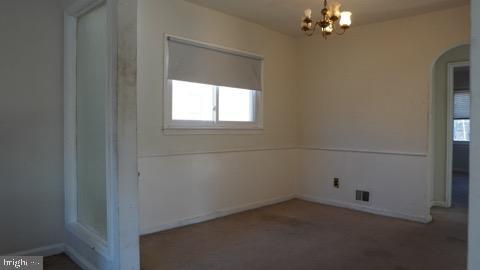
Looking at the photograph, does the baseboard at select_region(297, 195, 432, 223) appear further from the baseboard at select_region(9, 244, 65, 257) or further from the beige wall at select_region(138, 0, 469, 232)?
the baseboard at select_region(9, 244, 65, 257)

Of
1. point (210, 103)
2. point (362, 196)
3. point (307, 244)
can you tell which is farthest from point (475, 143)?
point (362, 196)

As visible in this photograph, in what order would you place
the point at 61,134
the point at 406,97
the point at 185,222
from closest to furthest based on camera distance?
the point at 61,134, the point at 185,222, the point at 406,97

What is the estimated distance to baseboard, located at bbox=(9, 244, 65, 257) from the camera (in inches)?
106

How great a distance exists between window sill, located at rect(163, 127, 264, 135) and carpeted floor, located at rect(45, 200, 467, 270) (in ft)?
3.61

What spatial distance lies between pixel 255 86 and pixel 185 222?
2118 mm

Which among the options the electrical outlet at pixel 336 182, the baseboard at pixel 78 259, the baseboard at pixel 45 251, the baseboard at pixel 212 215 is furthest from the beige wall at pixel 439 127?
the baseboard at pixel 45 251

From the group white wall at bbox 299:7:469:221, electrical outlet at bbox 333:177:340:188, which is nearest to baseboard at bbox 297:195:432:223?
white wall at bbox 299:7:469:221

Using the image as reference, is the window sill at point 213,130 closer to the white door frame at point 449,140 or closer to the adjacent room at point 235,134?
the adjacent room at point 235,134

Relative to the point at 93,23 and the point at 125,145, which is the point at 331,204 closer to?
the point at 125,145

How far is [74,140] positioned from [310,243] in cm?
247

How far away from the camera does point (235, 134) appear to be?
14.3ft

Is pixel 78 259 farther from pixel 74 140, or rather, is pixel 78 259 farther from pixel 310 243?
pixel 310 243

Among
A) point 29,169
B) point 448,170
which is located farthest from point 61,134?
point 448,170

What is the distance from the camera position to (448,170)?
15.9 feet
